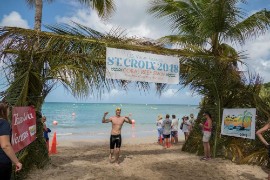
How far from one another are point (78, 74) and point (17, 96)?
1654 mm

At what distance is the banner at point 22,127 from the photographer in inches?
237

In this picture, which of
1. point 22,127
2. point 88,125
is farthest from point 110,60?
point 88,125

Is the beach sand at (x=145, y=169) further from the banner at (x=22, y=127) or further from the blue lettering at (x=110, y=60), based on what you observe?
the blue lettering at (x=110, y=60)

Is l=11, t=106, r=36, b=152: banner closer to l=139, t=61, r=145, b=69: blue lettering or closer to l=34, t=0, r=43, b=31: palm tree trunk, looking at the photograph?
l=34, t=0, r=43, b=31: palm tree trunk

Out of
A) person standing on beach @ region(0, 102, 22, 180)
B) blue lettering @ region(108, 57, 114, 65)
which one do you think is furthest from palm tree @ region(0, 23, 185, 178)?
person standing on beach @ region(0, 102, 22, 180)

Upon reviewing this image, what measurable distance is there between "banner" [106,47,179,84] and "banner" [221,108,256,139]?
2.11 meters

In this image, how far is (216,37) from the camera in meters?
11.3

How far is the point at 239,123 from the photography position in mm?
9555

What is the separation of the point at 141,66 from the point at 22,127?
439 centimetres

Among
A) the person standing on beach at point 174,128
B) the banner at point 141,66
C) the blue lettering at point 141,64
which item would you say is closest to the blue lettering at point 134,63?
the banner at point 141,66

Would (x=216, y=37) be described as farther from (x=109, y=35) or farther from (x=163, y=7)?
(x=109, y=35)

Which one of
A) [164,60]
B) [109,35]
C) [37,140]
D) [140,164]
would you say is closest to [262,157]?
[140,164]

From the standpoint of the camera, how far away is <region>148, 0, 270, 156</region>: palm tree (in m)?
10.4

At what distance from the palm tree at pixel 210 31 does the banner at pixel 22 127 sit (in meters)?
5.49
